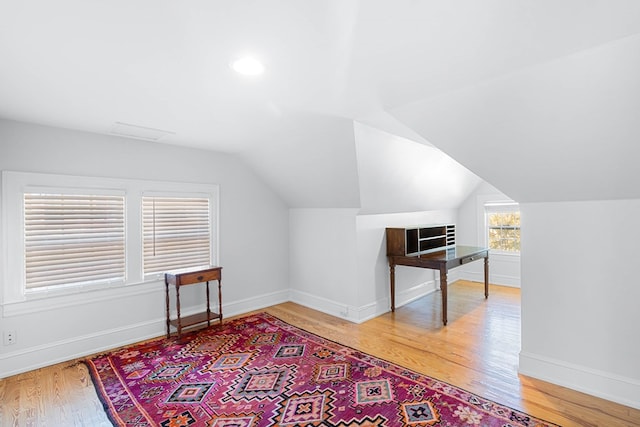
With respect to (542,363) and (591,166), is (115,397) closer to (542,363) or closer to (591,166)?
(542,363)

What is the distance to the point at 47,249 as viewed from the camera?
306cm

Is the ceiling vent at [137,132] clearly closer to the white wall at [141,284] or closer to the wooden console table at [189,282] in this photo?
the white wall at [141,284]

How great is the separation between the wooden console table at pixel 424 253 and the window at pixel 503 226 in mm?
1159

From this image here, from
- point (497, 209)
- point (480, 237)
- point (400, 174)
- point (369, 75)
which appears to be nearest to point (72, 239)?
point (369, 75)

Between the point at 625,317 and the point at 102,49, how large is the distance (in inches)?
146

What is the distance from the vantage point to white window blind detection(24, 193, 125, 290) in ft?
9.84

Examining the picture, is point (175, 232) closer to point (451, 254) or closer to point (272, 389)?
point (272, 389)

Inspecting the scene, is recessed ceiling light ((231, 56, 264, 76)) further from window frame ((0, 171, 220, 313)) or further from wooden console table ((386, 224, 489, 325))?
wooden console table ((386, 224, 489, 325))

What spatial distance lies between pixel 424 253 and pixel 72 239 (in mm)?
3994

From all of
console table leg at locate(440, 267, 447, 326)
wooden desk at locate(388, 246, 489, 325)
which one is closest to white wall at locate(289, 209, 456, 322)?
wooden desk at locate(388, 246, 489, 325)

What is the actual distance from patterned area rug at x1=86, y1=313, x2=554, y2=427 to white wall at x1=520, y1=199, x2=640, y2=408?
708 millimetres

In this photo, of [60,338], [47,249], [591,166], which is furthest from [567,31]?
[60,338]

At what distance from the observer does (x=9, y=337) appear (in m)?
2.88

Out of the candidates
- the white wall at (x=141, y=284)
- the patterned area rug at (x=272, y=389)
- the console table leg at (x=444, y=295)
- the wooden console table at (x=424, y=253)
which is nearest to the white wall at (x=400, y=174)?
the wooden console table at (x=424, y=253)
